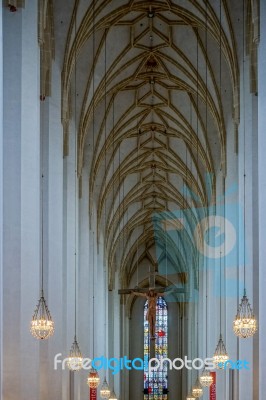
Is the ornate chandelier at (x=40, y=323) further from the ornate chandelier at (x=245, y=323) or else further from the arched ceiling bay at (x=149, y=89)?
the arched ceiling bay at (x=149, y=89)

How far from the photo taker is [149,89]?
115ft

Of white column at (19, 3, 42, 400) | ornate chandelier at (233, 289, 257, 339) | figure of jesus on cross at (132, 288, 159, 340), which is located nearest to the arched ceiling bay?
figure of jesus on cross at (132, 288, 159, 340)

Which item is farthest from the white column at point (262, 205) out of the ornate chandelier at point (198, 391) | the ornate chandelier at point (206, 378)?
the ornate chandelier at point (198, 391)

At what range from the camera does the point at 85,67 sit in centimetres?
2997

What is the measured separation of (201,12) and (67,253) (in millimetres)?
8988

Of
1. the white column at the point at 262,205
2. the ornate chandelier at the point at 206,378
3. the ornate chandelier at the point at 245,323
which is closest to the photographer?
the white column at the point at 262,205

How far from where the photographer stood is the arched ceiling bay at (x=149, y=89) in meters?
27.3

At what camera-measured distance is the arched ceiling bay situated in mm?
27328

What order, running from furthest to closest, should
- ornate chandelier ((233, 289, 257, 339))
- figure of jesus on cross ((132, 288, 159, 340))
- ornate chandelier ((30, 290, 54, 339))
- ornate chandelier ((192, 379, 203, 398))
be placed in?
ornate chandelier ((192, 379, 203, 398)) → figure of jesus on cross ((132, 288, 159, 340)) → ornate chandelier ((233, 289, 257, 339)) → ornate chandelier ((30, 290, 54, 339))

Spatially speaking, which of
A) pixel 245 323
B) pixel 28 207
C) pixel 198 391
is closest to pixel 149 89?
pixel 198 391

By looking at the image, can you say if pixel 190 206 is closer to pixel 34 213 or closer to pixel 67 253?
pixel 67 253

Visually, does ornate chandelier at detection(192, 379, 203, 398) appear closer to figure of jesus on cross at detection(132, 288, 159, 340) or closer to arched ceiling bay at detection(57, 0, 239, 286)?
figure of jesus on cross at detection(132, 288, 159, 340)

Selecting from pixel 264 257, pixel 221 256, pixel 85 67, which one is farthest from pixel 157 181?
pixel 264 257

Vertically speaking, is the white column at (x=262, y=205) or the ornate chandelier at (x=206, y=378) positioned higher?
the white column at (x=262, y=205)
